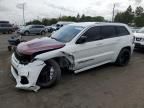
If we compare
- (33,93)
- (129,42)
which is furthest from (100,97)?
(129,42)

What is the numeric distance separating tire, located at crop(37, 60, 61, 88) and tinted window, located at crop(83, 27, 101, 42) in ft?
5.32

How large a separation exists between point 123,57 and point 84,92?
10.7 feet

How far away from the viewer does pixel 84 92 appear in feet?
15.3

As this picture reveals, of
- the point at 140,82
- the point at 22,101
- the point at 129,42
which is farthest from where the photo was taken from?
the point at 129,42

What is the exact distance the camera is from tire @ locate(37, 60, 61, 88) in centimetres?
479

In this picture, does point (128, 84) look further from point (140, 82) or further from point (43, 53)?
point (43, 53)

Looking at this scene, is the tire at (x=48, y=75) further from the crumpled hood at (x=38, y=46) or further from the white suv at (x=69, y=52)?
the crumpled hood at (x=38, y=46)

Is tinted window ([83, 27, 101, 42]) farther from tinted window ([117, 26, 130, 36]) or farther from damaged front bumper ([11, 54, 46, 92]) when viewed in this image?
damaged front bumper ([11, 54, 46, 92])

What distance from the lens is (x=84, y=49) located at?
5691mm

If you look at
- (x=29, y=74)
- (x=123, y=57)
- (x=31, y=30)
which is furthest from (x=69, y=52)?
(x=31, y=30)

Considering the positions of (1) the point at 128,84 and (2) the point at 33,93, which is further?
(1) the point at 128,84

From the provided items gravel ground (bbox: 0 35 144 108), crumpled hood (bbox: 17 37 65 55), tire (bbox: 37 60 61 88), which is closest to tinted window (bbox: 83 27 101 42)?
crumpled hood (bbox: 17 37 65 55)

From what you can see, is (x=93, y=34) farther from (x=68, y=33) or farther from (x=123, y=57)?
(x=123, y=57)

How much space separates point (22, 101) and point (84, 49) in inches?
98.1
